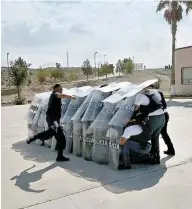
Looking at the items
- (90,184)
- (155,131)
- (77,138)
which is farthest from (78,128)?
(90,184)

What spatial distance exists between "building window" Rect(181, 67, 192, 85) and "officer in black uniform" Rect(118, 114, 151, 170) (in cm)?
2171

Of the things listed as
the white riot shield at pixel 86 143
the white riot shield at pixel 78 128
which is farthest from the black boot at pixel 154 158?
the white riot shield at pixel 78 128

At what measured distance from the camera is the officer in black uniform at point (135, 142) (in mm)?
4914

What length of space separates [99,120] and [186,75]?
22.0 m

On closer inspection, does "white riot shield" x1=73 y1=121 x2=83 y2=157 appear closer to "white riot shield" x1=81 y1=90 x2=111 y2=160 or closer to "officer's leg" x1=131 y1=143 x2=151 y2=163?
"white riot shield" x1=81 y1=90 x2=111 y2=160

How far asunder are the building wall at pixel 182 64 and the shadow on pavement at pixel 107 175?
21202 millimetres

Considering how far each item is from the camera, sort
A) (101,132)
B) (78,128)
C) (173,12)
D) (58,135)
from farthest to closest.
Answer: (173,12) → (78,128) → (58,135) → (101,132)

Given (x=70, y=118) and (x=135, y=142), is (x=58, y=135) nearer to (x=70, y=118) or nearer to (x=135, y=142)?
(x=70, y=118)

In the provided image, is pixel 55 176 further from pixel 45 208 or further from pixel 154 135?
pixel 154 135

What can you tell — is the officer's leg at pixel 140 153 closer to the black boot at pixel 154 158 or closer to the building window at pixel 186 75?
the black boot at pixel 154 158

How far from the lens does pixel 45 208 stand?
3.58m

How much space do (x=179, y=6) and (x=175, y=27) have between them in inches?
69.5

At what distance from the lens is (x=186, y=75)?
25.8 m

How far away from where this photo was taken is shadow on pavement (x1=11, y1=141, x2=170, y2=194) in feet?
14.1
